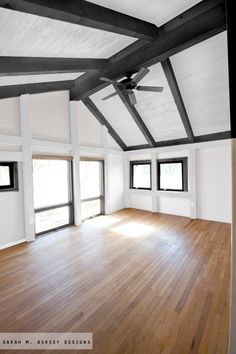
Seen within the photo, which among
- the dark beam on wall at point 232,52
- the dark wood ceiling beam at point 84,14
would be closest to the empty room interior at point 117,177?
the dark wood ceiling beam at point 84,14

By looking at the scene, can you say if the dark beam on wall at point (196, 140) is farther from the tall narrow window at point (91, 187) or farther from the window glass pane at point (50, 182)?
the window glass pane at point (50, 182)

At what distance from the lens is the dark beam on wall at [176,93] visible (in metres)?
3.58

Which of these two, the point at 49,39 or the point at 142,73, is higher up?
the point at 49,39

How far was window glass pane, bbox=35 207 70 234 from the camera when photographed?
434 centimetres

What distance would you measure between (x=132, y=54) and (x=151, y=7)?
98 cm

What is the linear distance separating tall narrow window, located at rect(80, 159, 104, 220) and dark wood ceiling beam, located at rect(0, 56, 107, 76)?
259 cm

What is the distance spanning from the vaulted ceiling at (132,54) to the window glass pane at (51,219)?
2795mm

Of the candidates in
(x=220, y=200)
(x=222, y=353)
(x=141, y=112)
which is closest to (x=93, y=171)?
(x=141, y=112)

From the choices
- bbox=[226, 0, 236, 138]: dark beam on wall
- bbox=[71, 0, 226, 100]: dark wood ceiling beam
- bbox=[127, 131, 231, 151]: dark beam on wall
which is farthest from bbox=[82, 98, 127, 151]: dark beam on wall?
bbox=[226, 0, 236, 138]: dark beam on wall

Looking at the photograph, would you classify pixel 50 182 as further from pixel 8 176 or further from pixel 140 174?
pixel 140 174

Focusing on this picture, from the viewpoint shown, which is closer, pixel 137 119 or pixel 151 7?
pixel 151 7

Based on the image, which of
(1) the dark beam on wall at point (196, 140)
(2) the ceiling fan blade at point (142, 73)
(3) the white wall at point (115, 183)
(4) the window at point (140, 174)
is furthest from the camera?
(4) the window at point (140, 174)

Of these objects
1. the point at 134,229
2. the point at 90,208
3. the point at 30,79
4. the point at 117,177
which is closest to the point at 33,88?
the point at 30,79

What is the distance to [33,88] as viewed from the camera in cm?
385
